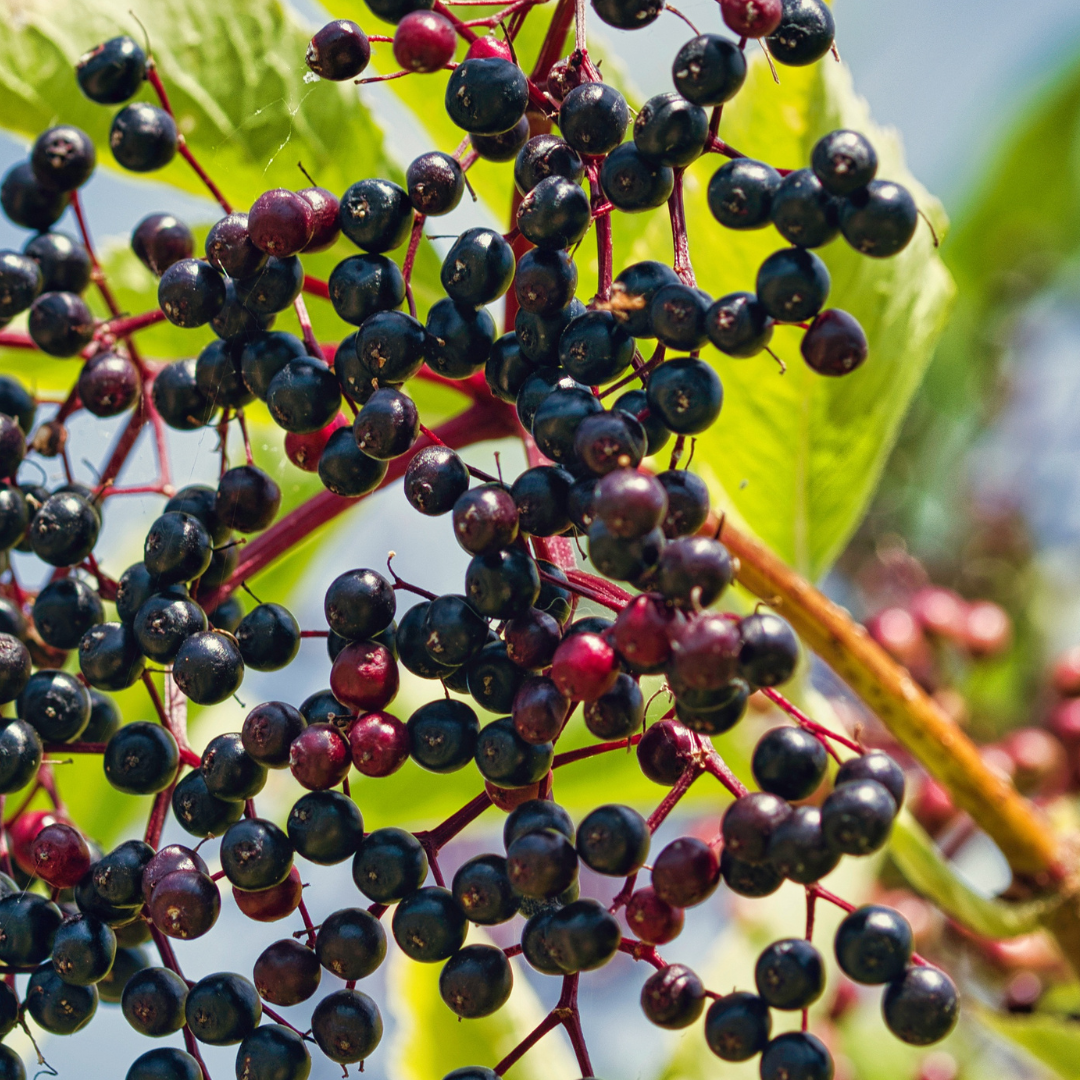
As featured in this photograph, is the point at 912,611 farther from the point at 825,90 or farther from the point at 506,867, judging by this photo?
the point at 506,867

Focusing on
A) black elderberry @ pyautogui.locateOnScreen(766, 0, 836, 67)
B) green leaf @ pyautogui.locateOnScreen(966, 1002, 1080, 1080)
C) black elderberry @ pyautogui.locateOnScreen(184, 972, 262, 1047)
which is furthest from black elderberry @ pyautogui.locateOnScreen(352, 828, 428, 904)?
green leaf @ pyautogui.locateOnScreen(966, 1002, 1080, 1080)

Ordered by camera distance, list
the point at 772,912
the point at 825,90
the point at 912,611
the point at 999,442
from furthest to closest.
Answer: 1. the point at 999,442
2. the point at 912,611
3. the point at 772,912
4. the point at 825,90

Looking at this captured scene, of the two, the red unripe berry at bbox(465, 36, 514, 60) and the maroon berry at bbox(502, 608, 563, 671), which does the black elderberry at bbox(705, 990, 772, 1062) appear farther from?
the red unripe berry at bbox(465, 36, 514, 60)

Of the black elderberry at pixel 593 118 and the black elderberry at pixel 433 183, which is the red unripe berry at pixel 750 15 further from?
the black elderberry at pixel 433 183

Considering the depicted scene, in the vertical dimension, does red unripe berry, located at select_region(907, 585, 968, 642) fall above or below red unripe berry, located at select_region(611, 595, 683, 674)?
below

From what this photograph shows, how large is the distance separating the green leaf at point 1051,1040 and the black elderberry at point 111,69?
122 cm

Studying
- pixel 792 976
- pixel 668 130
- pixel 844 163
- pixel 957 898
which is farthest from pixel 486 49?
pixel 957 898

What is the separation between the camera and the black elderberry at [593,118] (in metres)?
0.77

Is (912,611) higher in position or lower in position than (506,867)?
lower

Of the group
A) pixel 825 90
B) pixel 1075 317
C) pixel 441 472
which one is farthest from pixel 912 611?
pixel 441 472

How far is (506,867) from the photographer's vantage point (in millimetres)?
774

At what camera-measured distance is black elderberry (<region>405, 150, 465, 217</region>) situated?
798 millimetres

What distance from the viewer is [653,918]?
0.77 m

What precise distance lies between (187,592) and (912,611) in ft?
4.88
